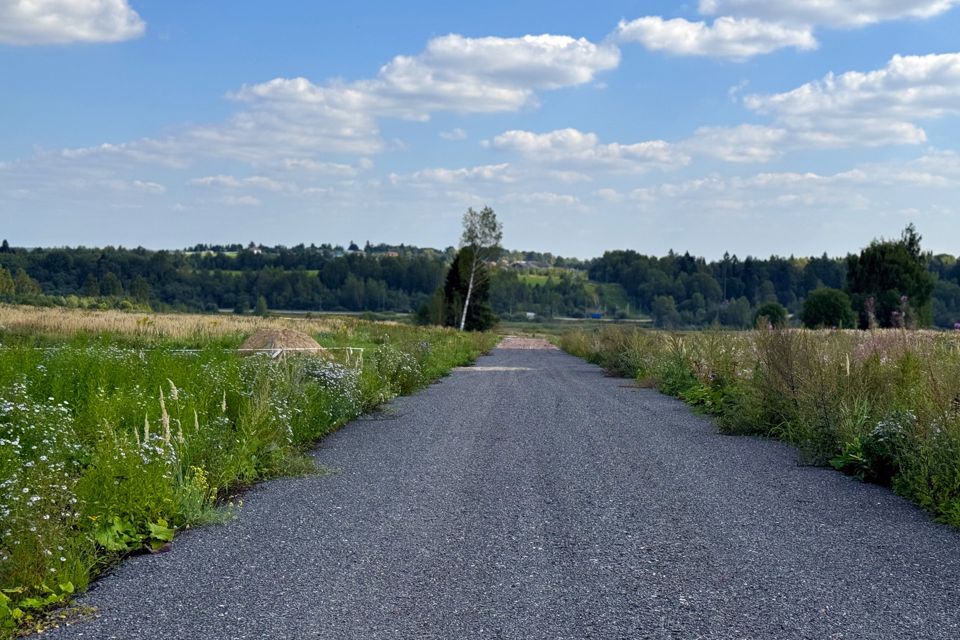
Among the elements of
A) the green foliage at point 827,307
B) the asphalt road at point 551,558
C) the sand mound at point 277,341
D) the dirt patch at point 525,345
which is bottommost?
the dirt patch at point 525,345

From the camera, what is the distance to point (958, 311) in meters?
87.3

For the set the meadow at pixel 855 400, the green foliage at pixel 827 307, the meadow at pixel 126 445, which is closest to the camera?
the meadow at pixel 126 445

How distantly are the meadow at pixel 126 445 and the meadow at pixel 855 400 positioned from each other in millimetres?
6531

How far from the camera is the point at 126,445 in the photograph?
294 inches

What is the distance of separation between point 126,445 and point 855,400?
362 inches

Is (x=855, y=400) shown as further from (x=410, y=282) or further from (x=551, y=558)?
(x=410, y=282)

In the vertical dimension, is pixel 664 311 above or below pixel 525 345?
above

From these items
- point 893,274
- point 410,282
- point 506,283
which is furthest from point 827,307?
point 506,283

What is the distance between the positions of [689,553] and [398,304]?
122884 millimetres

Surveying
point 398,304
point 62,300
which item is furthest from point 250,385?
point 398,304

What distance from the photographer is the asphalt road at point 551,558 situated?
5.38 metres

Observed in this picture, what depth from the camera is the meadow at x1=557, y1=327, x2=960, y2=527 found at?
892cm

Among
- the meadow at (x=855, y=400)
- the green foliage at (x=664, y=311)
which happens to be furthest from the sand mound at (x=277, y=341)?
the green foliage at (x=664, y=311)

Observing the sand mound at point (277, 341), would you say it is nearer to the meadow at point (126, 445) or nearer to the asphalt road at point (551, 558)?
the meadow at point (126, 445)
